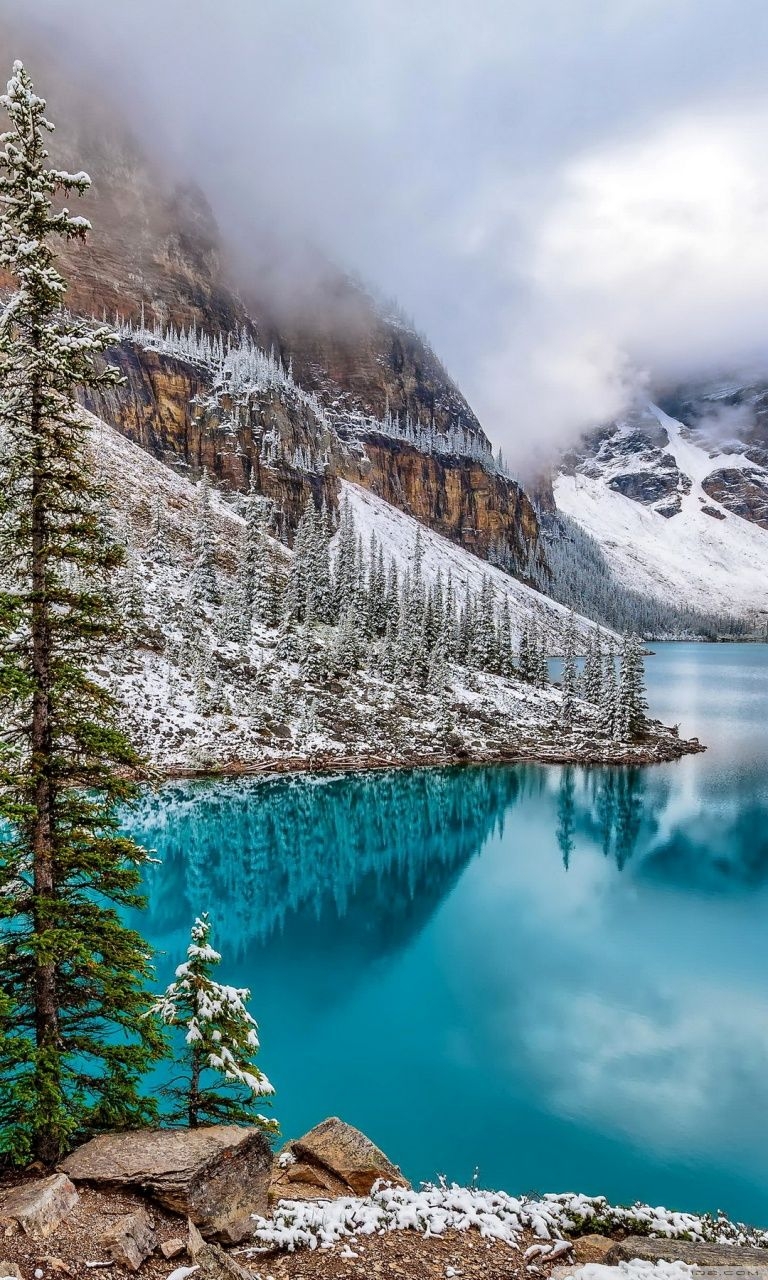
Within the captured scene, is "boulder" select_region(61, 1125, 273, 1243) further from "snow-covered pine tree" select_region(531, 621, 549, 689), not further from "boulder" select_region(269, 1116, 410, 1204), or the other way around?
"snow-covered pine tree" select_region(531, 621, 549, 689)

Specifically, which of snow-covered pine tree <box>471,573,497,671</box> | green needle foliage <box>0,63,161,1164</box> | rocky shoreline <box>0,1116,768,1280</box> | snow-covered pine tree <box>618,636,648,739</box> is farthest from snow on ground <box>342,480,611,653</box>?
A: rocky shoreline <box>0,1116,768,1280</box>

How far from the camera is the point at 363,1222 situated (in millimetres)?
8953

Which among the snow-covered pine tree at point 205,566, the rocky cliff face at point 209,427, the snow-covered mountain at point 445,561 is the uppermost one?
the rocky cliff face at point 209,427

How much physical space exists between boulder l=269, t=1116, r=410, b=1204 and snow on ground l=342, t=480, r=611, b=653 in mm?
145212

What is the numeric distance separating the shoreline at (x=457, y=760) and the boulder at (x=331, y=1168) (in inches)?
1677

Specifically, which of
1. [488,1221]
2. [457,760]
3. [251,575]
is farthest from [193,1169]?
[251,575]

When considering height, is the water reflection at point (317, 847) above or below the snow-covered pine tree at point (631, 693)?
below

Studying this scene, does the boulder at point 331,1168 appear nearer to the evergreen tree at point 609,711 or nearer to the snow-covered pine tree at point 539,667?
the evergreen tree at point 609,711

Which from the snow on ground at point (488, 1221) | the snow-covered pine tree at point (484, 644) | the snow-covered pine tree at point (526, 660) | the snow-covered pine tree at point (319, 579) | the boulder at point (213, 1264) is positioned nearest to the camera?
the boulder at point (213, 1264)

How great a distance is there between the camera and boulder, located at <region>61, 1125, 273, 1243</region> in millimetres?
8117

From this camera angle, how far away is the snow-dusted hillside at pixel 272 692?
57.2 metres

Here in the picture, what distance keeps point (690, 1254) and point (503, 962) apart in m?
21.8

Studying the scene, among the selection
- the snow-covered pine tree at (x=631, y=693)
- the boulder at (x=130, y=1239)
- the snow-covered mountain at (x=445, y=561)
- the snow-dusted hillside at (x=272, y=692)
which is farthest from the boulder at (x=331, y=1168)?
the snow-covered mountain at (x=445, y=561)

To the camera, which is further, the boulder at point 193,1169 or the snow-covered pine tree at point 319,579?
the snow-covered pine tree at point 319,579
